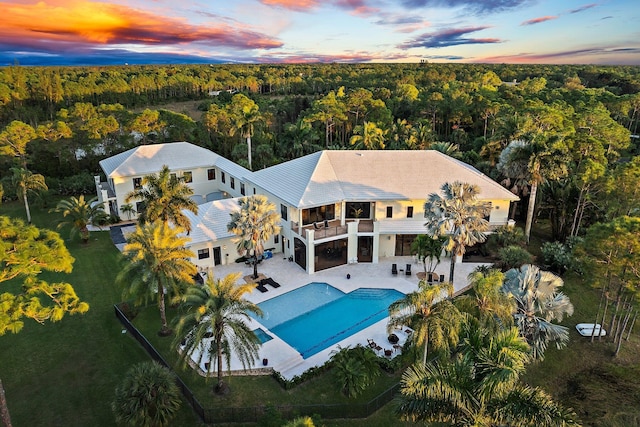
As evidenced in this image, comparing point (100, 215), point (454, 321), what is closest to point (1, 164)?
point (100, 215)

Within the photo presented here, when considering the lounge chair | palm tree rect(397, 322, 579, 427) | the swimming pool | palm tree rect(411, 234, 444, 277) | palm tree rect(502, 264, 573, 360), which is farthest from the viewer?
the lounge chair

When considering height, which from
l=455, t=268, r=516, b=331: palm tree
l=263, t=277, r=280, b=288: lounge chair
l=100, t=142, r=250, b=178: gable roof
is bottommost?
l=263, t=277, r=280, b=288: lounge chair

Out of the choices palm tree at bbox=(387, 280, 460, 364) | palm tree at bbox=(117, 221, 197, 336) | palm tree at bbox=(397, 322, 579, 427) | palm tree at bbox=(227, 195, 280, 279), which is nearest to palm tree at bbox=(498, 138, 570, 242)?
palm tree at bbox=(387, 280, 460, 364)

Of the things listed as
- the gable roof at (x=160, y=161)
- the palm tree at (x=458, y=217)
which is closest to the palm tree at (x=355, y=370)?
the palm tree at (x=458, y=217)

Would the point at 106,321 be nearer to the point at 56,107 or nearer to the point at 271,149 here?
the point at 271,149

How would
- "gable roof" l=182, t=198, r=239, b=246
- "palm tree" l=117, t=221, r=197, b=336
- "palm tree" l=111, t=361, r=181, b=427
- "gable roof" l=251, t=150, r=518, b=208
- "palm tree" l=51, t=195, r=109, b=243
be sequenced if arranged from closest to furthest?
"palm tree" l=111, t=361, r=181, b=427 → "palm tree" l=117, t=221, r=197, b=336 → "gable roof" l=182, t=198, r=239, b=246 → "gable roof" l=251, t=150, r=518, b=208 → "palm tree" l=51, t=195, r=109, b=243

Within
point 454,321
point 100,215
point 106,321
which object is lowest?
point 106,321

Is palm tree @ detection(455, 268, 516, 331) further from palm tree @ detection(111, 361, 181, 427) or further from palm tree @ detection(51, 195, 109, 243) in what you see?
palm tree @ detection(51, 195, 109, 243)
